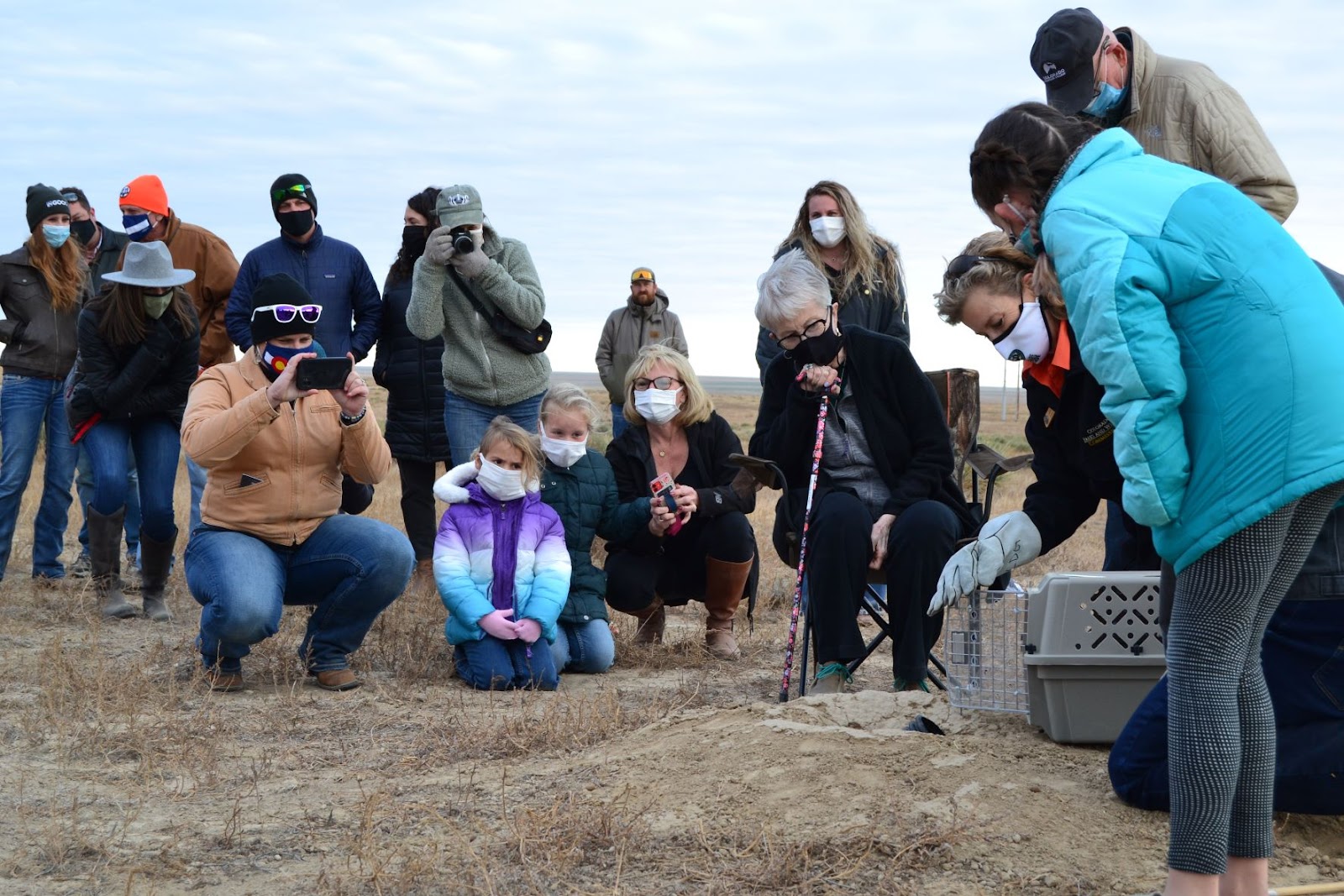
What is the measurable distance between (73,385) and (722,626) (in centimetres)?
363

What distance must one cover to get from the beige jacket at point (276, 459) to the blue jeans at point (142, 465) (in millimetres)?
1366

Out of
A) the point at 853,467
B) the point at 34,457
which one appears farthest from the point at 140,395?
the point at 853,467

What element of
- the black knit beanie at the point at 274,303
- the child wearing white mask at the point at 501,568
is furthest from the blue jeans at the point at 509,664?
the black knit beanie at the point at 274,303

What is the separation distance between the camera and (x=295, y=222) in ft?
23.9

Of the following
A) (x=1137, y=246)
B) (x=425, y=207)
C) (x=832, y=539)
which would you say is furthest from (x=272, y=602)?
(x=1137, y=246)

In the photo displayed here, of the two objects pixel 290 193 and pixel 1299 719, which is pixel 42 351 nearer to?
pixel 290 193

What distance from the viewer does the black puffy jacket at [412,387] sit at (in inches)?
295

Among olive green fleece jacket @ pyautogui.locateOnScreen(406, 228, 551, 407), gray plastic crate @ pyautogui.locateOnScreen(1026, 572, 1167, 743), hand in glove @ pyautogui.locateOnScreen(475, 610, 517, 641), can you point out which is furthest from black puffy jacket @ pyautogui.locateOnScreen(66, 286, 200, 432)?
gray plastic crate @ pyautogui.locateOnScreen(1026, 572, 1167, 743)

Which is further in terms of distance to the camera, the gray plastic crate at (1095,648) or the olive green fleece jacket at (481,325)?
the olive green fleece jacket at (481,325)

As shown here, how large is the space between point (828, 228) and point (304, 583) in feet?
8.95

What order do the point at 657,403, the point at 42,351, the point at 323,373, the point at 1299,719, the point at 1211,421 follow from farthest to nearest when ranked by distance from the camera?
the point at 42,351 < the point at 657,403 < the point at 323,373 < the point at 1299,719 < the point at 1211,421

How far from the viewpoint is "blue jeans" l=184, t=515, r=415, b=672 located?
17.5 feet

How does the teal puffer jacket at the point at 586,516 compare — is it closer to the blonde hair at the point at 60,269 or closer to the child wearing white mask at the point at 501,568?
A: the child wearing white mask at the point at 501,568

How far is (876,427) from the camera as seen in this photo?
215 inches
